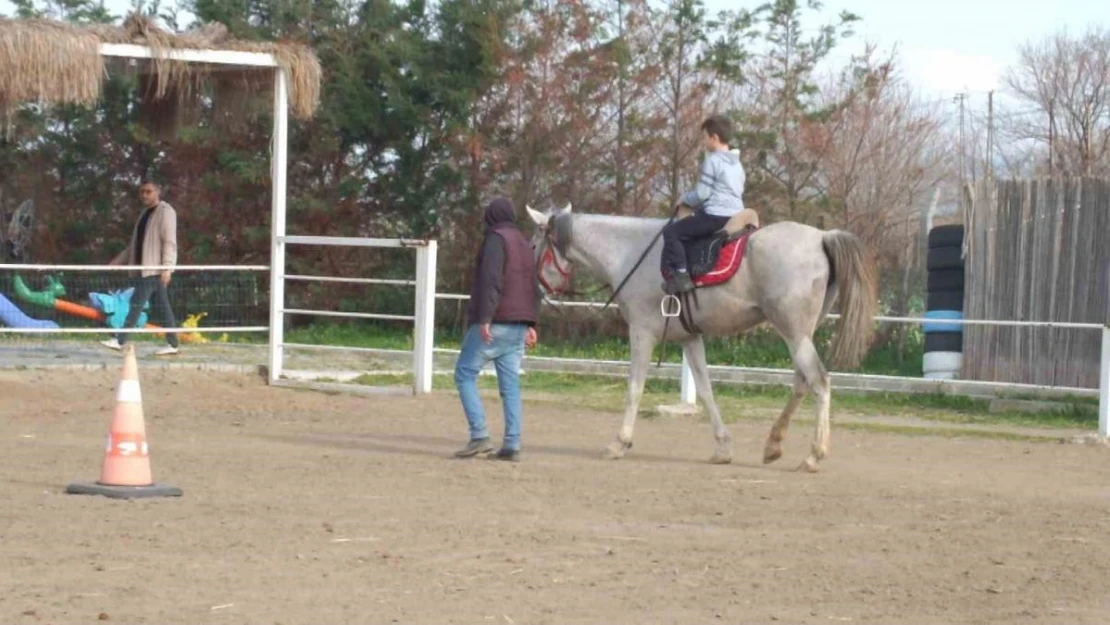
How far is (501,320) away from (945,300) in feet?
25.1

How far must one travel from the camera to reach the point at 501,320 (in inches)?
447

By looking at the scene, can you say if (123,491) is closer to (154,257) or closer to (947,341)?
(154,257)

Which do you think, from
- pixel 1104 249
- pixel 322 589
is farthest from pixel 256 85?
pixel 322 589

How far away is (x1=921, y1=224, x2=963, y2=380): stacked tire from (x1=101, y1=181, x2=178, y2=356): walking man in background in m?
7.50

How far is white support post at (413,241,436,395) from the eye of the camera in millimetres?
15484

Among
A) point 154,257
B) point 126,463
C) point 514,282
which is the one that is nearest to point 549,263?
point 514,282

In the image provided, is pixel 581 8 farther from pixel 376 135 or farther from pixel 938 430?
pixel 938 430

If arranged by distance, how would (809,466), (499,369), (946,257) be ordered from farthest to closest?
(946,257) → (499,369) → (809,466)

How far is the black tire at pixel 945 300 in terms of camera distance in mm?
17562

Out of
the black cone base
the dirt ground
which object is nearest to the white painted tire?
the dirt ground

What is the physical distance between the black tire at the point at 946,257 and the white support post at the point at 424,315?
541 cm

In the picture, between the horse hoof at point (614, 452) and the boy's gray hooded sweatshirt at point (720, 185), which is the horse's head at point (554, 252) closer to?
the boy's gray hooded sweatshirt at point (720, 185)

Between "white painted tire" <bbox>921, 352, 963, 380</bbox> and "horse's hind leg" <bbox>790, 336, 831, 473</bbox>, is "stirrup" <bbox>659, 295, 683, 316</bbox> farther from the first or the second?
"white painted tire" <bbox>921, 352, 963, 380</bbox>

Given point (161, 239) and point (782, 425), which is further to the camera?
point (161, 239)
